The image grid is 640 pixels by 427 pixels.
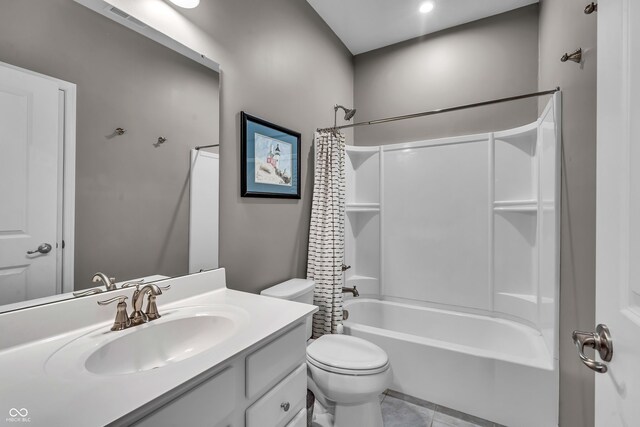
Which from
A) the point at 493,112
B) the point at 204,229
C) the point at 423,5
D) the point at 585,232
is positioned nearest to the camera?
the point at 585,232

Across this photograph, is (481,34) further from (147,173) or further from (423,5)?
(147,173)

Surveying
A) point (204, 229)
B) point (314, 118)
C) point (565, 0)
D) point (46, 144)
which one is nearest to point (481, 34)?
point (565, 0)

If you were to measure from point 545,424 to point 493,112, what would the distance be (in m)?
2.16

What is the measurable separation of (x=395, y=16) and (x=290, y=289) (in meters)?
2.32

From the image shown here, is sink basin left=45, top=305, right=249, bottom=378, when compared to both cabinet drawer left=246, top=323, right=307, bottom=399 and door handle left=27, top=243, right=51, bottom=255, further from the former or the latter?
door handle left=27, top=243, right=51, bottom=255

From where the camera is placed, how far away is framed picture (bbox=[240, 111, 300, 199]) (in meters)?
1.61

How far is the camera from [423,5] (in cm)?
219

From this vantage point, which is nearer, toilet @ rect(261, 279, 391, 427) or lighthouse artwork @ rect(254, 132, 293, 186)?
toilet @ rect(261, 279, 391, 427)

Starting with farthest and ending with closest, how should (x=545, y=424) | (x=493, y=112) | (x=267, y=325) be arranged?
(x=493, y=112), (x=545, y=424), (x=267, y=325)

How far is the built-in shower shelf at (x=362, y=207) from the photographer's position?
8.92ft

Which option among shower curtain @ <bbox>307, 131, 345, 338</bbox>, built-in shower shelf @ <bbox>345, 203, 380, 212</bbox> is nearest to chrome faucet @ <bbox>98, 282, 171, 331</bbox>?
shower curtain @ <bbox>307, 131, 345, 338</bbox>

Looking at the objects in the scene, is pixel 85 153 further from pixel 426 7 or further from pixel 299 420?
pixel 426 7

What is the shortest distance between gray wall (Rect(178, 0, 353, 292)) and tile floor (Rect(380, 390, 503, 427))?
1.04 metres

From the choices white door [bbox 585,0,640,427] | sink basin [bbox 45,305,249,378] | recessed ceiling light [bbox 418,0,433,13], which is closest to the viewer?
white door [bbox 585,0,640,427]
